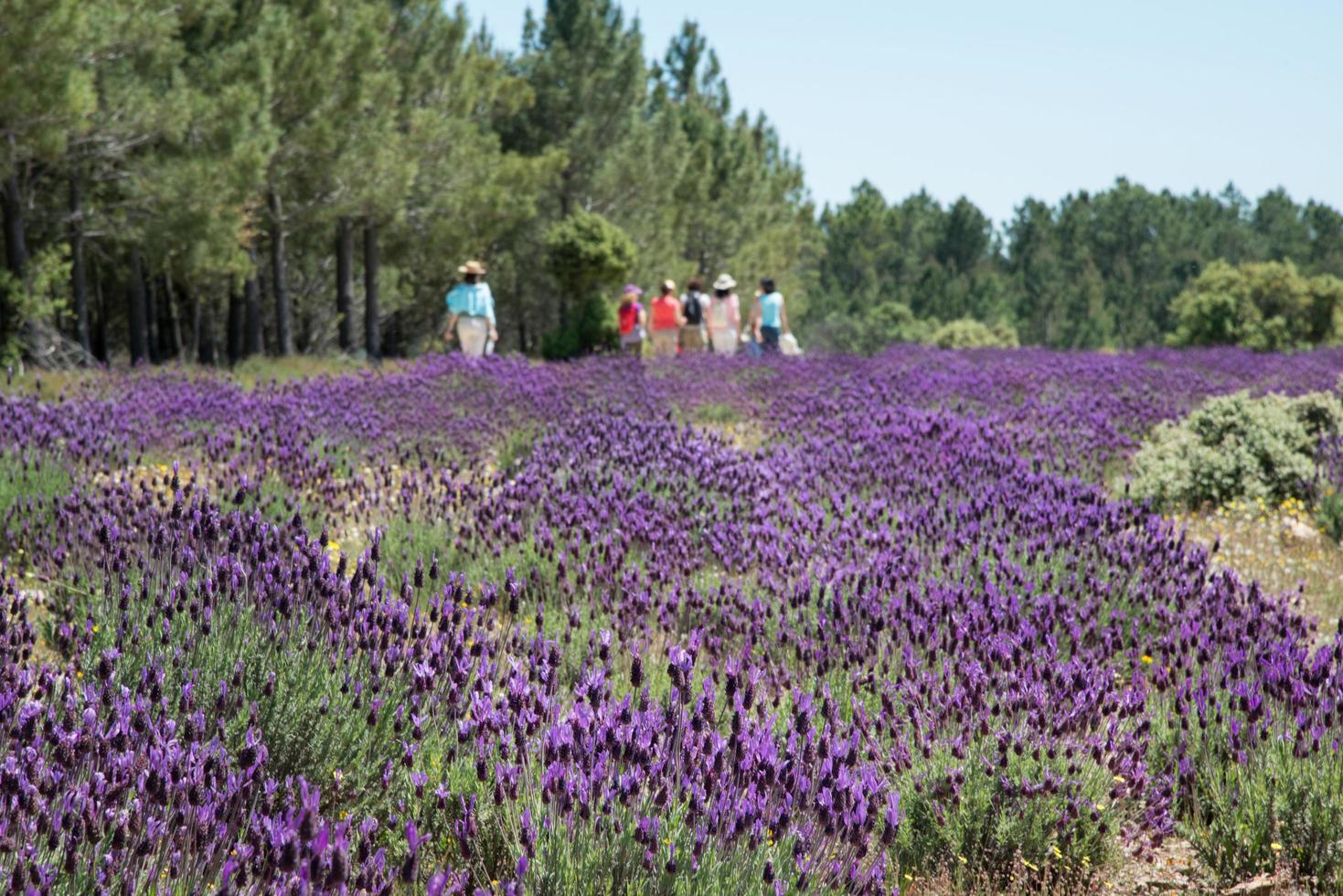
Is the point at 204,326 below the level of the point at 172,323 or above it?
above

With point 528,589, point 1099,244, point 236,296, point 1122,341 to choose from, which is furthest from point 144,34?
point 1099,244

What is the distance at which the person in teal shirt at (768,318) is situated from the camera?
1616 centimetres

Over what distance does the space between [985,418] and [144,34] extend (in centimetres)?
1170

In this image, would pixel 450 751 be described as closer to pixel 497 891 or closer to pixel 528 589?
pixel 497 891

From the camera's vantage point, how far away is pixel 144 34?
14.8 m

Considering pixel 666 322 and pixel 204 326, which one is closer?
pixel 666 322

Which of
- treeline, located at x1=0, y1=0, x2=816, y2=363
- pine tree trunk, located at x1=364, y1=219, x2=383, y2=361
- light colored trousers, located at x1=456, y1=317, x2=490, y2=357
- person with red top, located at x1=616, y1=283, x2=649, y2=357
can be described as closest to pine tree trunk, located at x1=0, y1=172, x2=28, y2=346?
treeline, located at x1=0, y1=0, x2=816, y2=363

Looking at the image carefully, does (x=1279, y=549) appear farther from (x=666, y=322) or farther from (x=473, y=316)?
(x=666, y=322)

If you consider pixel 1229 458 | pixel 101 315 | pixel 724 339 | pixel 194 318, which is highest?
pixel 194 318

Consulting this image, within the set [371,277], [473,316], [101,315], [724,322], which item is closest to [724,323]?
[724,322]

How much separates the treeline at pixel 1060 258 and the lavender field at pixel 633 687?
44.6 meters

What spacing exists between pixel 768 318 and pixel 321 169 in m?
8.94

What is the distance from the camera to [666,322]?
1689 centimetres

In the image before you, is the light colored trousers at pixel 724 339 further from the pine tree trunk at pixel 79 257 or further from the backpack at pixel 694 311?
the pine tree trunk at pixel 79 257
